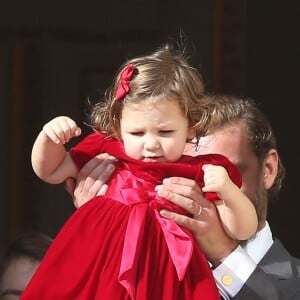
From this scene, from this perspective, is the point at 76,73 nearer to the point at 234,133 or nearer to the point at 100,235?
the point at 234,133

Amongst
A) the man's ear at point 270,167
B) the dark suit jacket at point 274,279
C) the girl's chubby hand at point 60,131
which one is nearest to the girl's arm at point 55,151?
the girl's chubby hand at point 60,131

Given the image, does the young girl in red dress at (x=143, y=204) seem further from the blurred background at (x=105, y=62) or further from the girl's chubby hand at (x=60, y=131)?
the blurred background at (x=105, y=62)

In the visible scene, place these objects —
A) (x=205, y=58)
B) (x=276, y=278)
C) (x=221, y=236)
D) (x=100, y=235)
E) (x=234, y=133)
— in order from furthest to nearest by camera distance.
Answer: (x=205, y=58), (x=234, y=133), (x=276, y=278), (x=221, y=236), (x=100, y=235)

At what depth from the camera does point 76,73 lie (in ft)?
12.4

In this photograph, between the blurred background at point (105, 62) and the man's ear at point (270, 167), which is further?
the blurred background at point (105, 62)

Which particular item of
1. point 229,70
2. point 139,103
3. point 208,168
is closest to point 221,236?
point 208,168

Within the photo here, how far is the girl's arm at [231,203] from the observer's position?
2023mm

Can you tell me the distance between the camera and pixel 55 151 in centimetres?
210

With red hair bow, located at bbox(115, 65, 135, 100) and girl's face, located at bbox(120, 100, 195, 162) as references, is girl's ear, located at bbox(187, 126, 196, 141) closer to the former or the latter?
girl's face, located at bbox(120, 100, 195, 162)

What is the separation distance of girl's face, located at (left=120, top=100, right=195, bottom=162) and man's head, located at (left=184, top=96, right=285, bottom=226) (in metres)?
0.46

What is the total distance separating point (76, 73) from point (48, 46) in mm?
125

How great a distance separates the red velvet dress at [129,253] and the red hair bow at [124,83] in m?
0.10

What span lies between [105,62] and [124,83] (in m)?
1.70

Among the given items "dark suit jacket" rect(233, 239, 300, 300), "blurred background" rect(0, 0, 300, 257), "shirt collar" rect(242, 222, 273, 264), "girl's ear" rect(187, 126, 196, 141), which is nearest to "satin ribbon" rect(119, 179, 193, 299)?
"girl's ear" rect(187, 126, 196, 141)
